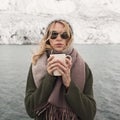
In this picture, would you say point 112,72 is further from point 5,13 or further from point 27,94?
point 5,13

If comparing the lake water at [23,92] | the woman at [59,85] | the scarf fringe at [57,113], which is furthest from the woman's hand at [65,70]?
the lake water at [23,92]

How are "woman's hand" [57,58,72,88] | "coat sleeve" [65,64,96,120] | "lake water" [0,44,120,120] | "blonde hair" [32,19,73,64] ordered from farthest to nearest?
"lake water" [0,44,120,120], "blonde hair" [32,19,73,64], "coat sleeve" [65,64,96,120], "woman's hand" [57,58,72,88]

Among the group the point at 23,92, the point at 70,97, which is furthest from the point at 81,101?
the point at 23,92

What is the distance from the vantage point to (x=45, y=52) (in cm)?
259

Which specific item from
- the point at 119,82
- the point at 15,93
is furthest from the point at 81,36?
the point at 15,93

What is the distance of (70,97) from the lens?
2469mm

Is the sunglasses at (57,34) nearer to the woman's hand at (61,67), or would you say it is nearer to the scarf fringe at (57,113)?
the woman's hand at (61,67)

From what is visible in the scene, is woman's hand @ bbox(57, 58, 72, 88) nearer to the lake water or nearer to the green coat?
the green coat

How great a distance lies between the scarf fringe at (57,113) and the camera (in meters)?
2.53

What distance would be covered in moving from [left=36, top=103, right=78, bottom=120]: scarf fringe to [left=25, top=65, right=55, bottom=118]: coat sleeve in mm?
44

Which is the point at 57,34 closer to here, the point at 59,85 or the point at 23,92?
the point at 59,85

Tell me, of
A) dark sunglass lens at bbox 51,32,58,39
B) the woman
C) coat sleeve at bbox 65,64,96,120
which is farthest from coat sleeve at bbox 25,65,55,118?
dark sunglass lens at bbox 51,32,58,39

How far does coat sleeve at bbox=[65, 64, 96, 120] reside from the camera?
247 centimetres

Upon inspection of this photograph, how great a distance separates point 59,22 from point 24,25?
68.6 metres
